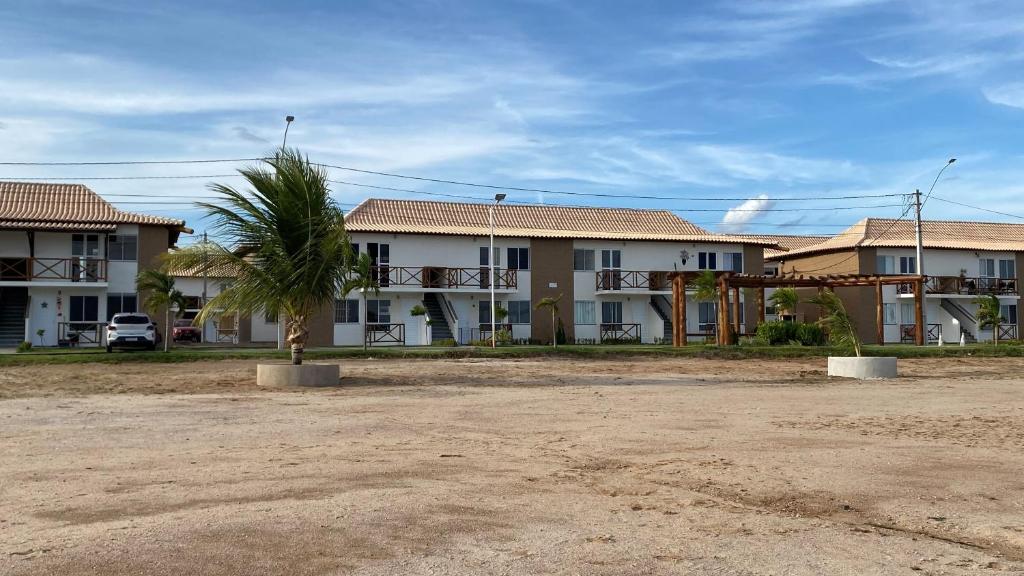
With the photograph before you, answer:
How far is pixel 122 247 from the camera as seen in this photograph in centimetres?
3956

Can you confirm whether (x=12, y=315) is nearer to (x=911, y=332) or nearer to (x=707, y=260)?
(x=707, y=260)

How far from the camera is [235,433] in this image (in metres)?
12.5

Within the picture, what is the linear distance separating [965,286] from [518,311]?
25.9 m

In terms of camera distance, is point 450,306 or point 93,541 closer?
point 93,541

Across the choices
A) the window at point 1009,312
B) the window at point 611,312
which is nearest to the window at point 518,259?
the window at point 611,312

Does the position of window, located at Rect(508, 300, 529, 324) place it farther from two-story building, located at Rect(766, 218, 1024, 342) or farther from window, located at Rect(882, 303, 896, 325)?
window, located at Rect(882, 303, 896, 325)

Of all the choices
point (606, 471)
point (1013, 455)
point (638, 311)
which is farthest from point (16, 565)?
point (638, 311)

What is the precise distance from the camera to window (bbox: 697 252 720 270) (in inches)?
1871

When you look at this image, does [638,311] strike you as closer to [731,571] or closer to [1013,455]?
[1013,455]

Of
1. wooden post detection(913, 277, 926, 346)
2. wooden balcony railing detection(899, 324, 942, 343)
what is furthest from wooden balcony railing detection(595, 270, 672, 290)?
wooden balcony railing detection(899, 324, 942, 343)

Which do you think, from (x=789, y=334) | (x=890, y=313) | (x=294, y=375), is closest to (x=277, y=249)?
(x=294, y=375)

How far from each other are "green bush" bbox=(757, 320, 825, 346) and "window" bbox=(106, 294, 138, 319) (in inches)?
1072

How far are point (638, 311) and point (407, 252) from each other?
12504 millimetres

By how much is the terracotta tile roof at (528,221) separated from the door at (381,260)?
93 centimetres
